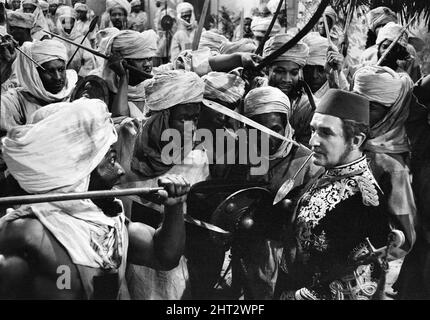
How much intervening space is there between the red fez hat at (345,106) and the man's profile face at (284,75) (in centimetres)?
22

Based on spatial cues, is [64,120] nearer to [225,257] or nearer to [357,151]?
[225,257]

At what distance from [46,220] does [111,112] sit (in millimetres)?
715

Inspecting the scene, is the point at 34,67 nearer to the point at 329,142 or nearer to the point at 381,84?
the point at 329,142

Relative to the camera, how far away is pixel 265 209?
4742 mm

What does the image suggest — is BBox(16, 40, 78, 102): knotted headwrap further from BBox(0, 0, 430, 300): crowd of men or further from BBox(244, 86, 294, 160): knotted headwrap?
BBox(244, 86, 294, 160): knotted headwrap

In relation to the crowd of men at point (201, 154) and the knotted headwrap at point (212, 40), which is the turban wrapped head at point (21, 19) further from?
the knotted headwrap at point (212, 40)

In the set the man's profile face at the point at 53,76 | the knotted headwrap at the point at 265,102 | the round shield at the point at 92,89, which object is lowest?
the knotted headwrap at the point at 265,102

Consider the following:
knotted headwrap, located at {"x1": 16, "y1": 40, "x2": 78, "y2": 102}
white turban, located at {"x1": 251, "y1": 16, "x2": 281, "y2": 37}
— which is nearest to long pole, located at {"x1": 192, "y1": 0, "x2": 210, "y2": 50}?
white turban, located at {"x1": 251, "y1": 16, "x2": 281, "y2": 37}

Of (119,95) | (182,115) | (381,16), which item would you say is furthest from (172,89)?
(381,16)

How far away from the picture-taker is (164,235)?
4.48 metres

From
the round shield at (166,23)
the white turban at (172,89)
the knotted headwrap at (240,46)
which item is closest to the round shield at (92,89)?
the white turban at (172,89)

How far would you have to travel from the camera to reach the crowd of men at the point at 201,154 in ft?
14.2
